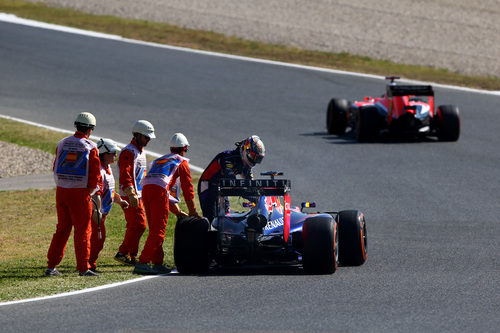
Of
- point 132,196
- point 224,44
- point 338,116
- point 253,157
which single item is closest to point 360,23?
point 224,44

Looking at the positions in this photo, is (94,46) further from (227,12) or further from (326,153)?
(326,153)

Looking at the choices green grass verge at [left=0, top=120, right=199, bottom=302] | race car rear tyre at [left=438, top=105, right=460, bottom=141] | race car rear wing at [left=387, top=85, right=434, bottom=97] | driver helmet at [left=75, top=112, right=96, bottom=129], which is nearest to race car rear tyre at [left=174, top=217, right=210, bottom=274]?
green grass verge at [left=0, top=120, right=199, bottom=302]

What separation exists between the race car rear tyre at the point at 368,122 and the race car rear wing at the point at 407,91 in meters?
0.58

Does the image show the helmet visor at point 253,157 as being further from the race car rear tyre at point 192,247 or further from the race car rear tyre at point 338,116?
the race car rear tyre at point 338,116

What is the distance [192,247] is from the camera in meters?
12.8

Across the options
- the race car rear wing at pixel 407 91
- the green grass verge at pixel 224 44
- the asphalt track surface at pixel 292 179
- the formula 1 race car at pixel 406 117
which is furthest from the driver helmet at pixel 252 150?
the green grass verge at pixel 224 44

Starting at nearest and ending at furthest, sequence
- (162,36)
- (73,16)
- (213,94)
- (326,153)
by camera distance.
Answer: (326,153)
(213,94)
(162,36)
(73,16)

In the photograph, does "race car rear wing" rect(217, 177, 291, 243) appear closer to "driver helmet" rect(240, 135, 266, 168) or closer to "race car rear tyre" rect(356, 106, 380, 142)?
"driver helmet" rect(240, 135, 266, 168)

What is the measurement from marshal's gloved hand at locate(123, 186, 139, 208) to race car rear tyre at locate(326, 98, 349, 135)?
48.4 ft

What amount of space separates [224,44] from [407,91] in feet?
53.3

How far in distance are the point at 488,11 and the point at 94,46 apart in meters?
20.9

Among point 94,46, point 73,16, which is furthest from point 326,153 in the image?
point 73,16

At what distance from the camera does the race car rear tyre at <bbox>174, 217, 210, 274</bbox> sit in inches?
505

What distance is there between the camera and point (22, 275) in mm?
12930
